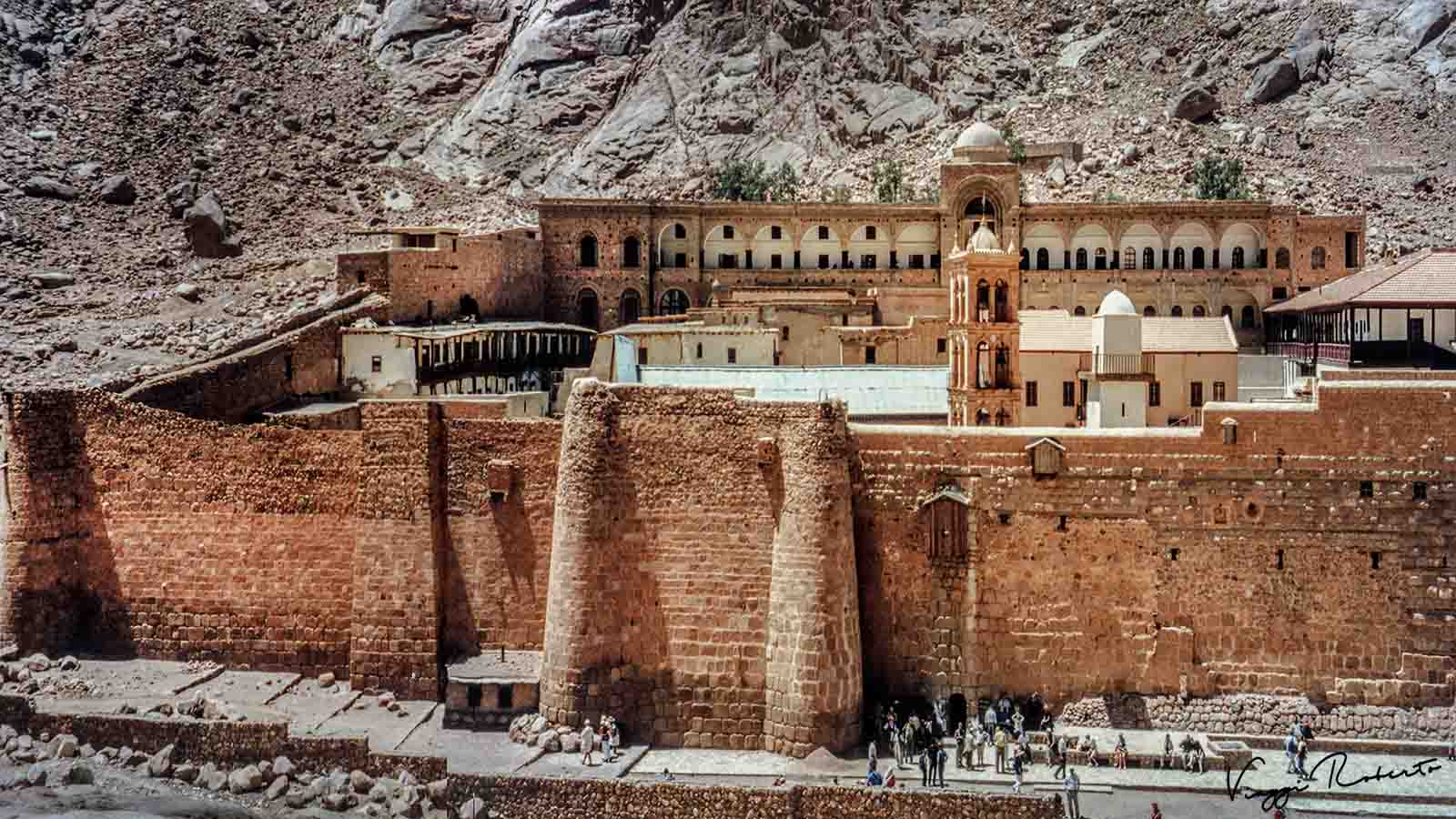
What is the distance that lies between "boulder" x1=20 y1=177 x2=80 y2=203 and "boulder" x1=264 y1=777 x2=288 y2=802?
3816 centimetres

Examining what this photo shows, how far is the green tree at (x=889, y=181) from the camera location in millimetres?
56816

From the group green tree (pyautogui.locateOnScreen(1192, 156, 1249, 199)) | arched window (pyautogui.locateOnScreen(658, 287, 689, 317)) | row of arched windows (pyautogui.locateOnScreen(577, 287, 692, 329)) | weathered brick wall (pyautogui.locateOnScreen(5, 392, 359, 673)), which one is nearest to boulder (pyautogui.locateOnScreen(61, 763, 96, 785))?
weathered brick wall (pyautogui.locateOnScreen(5, 392, 359, 673))

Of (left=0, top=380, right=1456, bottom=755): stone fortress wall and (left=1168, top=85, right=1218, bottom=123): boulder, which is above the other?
(left=1168, top=85, right=1218, bottom=123): boulder

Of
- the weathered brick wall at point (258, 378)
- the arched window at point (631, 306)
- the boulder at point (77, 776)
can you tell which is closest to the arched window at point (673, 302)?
the arched window at point (631, 306)

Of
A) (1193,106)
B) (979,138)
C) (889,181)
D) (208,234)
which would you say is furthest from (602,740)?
(1193,106)

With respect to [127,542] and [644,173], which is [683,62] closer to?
[644,173]

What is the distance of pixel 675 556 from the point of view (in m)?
21.8

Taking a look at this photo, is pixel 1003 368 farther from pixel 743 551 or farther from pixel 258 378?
pixel 258 378

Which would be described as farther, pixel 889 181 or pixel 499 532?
pixel 889 181

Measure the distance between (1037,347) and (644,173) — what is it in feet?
117

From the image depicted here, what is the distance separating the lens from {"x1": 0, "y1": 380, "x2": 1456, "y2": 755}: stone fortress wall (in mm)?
20734

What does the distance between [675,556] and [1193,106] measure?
170ft

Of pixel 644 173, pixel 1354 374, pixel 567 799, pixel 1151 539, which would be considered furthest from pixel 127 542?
pixel 644 173
